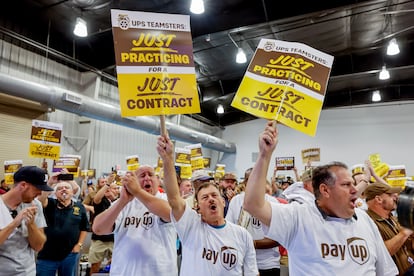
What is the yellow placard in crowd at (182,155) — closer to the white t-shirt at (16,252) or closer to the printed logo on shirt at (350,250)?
the white t-shirt at (16,252)

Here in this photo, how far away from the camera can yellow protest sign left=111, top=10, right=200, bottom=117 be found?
7.41 ft

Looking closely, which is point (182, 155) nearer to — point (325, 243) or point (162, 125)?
point (162, 125)

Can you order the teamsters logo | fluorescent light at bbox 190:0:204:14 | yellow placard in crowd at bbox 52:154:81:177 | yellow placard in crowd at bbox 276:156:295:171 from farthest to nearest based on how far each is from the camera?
yellow placard in crowd at bbox 276:156:295:171 → fluorescent light at bbox 190:0:204:14 → yellow placard in crowd at bbox 52:154:81:177 → the teamsters logo

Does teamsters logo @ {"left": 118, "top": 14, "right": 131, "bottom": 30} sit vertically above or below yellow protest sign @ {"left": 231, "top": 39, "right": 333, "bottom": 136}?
above

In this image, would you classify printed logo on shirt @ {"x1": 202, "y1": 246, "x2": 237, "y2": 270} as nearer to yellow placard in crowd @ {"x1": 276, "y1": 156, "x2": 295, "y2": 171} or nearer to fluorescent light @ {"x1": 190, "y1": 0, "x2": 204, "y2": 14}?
fluorescent light @ {"x1": 190, "y1": 0, "x2": 204, "y2": 14}

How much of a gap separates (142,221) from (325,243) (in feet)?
4.63

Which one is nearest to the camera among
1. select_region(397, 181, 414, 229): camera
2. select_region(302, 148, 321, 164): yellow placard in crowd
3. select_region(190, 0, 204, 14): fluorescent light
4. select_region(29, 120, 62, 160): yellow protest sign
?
select_region(397, 181, 414, 229): camera

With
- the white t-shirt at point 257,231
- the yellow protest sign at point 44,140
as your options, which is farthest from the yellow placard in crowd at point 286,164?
the yellow protest sign at point 44,140

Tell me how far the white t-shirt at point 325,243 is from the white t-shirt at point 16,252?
6.84 ft

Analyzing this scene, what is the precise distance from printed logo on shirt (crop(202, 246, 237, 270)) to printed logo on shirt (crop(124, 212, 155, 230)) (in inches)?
22.0

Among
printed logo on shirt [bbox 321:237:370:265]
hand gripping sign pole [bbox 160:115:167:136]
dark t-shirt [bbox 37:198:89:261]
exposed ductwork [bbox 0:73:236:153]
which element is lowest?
dark t-shirt [bbox 37:198:89:261]

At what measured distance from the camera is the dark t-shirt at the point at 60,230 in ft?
13.4

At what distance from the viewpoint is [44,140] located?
513 cm

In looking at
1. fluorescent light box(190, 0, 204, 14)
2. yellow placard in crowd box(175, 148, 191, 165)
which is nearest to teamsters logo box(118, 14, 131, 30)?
fluorescent light box(190, 0, 204, 14)
